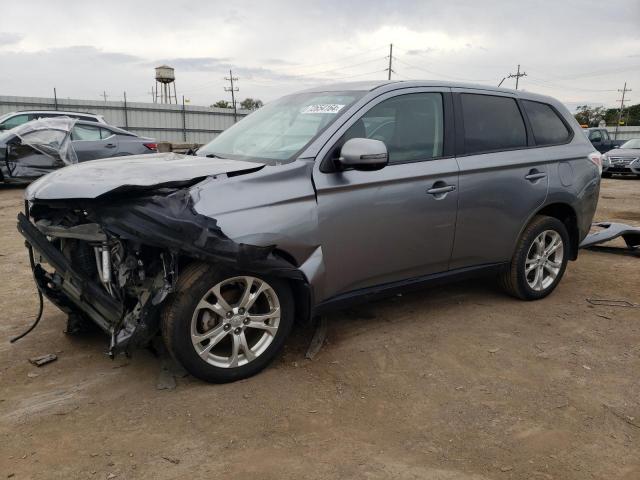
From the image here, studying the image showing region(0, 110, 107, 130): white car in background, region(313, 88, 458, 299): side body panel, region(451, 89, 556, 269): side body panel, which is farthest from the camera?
region(0, 110, 107, 130): white car in background

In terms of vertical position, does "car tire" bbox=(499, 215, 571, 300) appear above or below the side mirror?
below

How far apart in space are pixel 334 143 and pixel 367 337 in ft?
4.57

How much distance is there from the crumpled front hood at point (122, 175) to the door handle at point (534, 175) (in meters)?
2.30

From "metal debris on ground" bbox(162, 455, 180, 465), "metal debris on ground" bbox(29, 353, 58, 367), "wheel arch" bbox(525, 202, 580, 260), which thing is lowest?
"metal debris on ground" bbox(162, 455, 180, 465)

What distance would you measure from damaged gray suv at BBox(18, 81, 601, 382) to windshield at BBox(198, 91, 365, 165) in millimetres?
16

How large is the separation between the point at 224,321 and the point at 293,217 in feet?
2.31

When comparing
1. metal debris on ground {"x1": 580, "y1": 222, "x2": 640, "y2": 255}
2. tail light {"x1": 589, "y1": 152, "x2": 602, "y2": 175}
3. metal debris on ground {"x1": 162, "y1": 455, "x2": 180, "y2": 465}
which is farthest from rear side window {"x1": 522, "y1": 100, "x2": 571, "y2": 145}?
metal debris on ground {"x1": 162, "y1": 455, "x2": 180, "y2": 465}

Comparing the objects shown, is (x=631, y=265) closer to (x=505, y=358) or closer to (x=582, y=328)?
(x=582, y=328)

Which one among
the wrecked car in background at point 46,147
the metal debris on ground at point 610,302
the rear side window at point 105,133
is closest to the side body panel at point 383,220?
the metal debris on ground at point 610,302

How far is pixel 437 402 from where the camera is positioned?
2.92m

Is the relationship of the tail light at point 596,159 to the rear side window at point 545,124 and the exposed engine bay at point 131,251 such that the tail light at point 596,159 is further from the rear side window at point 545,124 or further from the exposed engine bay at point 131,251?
the exposed engine bay at point 131,251

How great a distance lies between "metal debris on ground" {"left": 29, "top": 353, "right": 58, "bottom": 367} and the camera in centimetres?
328

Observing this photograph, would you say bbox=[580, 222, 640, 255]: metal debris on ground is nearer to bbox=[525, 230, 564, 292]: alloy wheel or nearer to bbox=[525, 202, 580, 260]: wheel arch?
bbox=[525, 202, 580, 260]: wheel arch

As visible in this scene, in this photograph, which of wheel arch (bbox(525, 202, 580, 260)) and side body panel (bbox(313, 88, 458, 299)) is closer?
side body panel (bbox(313, 88, 458, 299))
